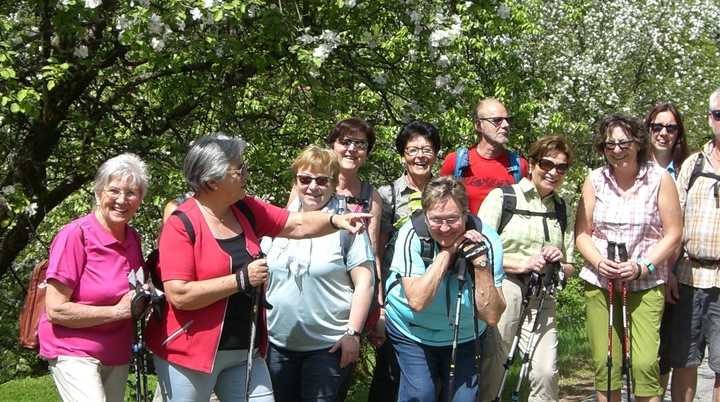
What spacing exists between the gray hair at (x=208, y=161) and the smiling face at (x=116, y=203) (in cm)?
32

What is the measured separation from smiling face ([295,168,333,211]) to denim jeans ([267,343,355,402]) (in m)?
0.84

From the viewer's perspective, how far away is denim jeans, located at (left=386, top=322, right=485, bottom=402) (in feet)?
15.4

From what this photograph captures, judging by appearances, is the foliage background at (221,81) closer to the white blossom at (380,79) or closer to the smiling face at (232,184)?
the white blossom at (380,79)

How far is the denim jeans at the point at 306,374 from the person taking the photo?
482cm

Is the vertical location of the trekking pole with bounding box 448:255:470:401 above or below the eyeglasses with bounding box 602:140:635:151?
below

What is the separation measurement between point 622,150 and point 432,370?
6.08 ft

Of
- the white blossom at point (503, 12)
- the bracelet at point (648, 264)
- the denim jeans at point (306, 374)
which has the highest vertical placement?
the white blossom at point (503, 12)

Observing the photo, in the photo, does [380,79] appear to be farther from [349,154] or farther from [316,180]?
[316,180]

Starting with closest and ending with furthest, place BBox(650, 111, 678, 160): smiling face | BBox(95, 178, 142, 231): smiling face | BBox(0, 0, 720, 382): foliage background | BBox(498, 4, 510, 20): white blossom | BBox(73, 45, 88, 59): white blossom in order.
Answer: BBox(95, 178, 142, 231): smiling face → BBox(650, 111, 678, 160): smiling face → BBox(0, 0, 720, 382): foliage background → BBox(73, 45, 88, 59): white blossom → BBox(498, 4, 510, 20): white blossom

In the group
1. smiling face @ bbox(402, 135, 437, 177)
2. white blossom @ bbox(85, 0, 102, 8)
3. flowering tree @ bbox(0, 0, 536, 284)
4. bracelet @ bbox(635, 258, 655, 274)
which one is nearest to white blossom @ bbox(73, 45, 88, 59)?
flowering tree @ bbox(0, 0, 536, 284)

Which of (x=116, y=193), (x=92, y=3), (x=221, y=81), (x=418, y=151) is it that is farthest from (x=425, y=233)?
(x=221, y=81)

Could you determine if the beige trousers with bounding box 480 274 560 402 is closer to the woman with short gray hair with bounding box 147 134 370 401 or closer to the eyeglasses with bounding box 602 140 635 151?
the eyeglasses with bounding box 602 140 635 151

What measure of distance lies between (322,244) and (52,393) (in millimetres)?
6436

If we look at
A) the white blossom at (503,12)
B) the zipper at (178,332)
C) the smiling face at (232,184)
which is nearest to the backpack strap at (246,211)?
the smiling face at (232,184)
